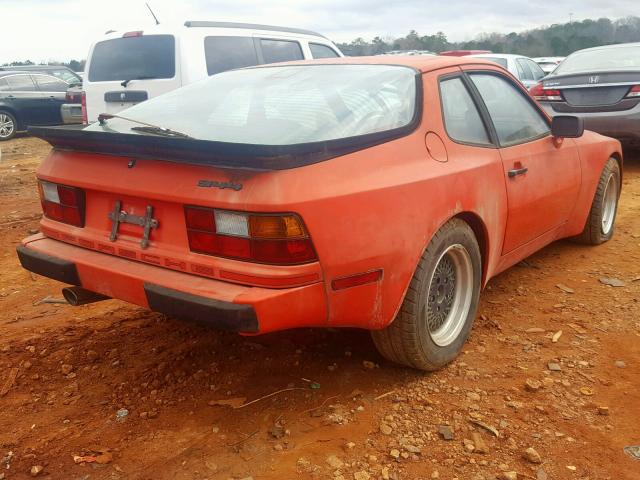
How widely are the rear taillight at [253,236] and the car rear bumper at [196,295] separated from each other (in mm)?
119

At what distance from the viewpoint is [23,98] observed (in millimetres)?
13070

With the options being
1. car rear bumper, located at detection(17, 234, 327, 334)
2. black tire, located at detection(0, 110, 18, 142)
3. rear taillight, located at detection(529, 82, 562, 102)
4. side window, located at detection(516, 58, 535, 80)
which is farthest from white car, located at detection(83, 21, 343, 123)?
black tire, located at detection(0, 110, 18, 142)

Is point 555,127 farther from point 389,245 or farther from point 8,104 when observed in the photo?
point 8,104

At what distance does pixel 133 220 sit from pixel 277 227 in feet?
2.40

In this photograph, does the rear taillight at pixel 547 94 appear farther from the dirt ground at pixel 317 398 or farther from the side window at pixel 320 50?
the dirt ground at pixel 317 398

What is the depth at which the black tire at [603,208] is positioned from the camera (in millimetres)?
4488

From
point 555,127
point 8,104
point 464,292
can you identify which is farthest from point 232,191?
point 8,104

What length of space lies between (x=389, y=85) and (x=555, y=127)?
1.35 metres

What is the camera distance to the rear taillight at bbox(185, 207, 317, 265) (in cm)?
220

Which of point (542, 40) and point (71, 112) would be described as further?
point (542, 40)

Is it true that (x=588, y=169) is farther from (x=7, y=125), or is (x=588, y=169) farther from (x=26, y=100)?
(x=7, y=125)

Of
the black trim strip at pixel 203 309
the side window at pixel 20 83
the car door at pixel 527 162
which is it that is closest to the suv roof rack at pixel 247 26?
the car door at pixel 527 162

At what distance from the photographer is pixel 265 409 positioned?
2635 mm

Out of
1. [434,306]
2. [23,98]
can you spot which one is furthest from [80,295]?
[23,98]
